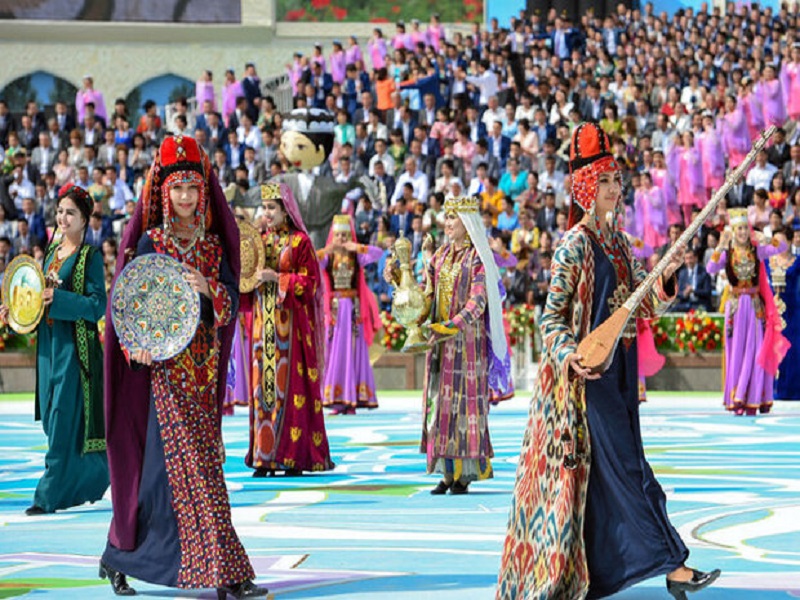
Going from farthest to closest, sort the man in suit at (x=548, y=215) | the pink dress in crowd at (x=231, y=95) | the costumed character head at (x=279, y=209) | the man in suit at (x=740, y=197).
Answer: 1. the pink dress in crowd at (x=231, y=95)
2. the man in suit at (x=740, y=197)
3. the man in suit at (x=548, y=215)
4. the costumed character head at (x=279, y=209)

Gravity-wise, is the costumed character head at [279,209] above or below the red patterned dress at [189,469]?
above

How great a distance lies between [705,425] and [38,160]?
15833mm

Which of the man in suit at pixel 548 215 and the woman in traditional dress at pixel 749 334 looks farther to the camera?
the man in suit at pixel 548 215

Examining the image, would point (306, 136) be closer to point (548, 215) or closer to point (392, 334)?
point (392, 334)

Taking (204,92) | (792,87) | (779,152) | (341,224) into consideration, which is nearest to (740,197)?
(779,152)

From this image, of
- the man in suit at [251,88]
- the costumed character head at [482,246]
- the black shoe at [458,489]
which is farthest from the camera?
the man in suit at [251,88]

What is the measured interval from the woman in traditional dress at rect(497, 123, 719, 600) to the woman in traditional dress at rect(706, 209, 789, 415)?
1177cm

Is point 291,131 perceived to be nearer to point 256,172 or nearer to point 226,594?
point 226,594

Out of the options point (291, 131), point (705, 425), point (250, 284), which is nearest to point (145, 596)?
point (250, 284)

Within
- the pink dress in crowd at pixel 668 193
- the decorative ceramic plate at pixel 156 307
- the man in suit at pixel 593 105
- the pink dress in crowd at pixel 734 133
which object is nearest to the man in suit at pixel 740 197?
the pink dress in crowd at pixel 668 193

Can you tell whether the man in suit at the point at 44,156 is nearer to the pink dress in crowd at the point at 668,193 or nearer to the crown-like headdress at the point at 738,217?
the pink dress in crowd at the point at 668,193

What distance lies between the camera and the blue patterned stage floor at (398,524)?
7.59 metres

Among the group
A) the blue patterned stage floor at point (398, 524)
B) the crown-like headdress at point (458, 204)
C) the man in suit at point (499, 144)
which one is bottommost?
the blue patterned stage floor at point (398, 524)

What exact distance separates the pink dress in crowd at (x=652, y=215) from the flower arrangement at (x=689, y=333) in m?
2.44
